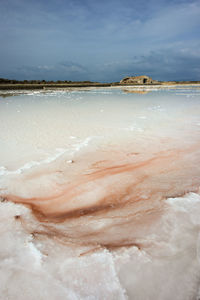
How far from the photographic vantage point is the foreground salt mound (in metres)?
1.10

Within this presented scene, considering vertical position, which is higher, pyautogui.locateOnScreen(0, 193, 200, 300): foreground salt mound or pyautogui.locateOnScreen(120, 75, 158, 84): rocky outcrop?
pyautogui.locateOnScreen(120, 75, 158, 84): rocky outcrop

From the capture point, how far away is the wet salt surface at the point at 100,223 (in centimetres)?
114

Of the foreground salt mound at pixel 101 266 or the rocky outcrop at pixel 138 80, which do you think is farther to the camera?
the rocky outcrop at pixel 138 80

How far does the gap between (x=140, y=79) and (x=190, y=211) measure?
77.8 m

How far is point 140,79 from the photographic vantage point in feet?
240

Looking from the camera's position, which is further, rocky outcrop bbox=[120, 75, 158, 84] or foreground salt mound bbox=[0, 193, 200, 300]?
rocky outcrop bbox=[120, 75, 158, 84]

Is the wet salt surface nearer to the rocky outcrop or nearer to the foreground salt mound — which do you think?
→ the foreground salt mound

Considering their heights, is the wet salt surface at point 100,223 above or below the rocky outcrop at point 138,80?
below

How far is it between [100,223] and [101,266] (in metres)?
0.41

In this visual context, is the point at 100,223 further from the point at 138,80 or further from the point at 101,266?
the point at 138,80

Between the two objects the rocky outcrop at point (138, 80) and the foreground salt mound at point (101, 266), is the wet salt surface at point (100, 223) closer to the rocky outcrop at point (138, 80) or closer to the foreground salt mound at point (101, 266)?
the foreground salt mound at point (101, 266)

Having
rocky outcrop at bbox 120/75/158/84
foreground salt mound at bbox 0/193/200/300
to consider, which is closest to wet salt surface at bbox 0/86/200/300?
foreground salt mound at bbox 0/193/200/300

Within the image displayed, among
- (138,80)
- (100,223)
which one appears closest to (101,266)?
(100,223)

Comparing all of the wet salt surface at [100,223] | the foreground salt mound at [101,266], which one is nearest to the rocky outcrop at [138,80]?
the wet salt surface at [100,223]
